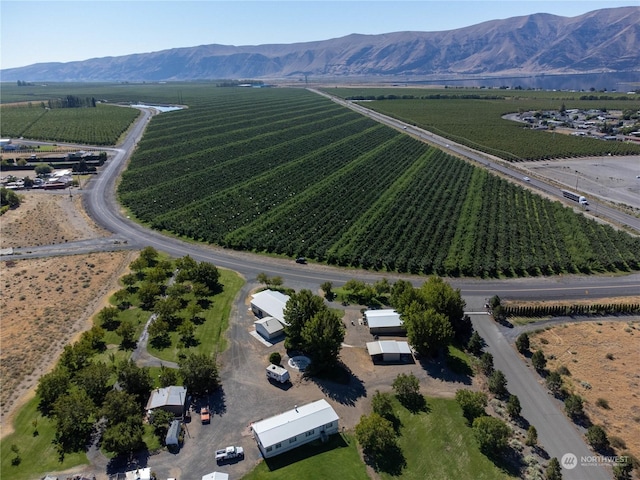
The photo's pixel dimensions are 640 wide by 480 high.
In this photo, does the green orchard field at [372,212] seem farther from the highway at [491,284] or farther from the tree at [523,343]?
the tree at [523,343]

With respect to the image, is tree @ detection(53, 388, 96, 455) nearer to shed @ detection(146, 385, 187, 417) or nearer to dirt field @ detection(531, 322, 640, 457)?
shed @ detection(146, 385, 187, 417)

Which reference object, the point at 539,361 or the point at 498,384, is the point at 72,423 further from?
the point at 539,361

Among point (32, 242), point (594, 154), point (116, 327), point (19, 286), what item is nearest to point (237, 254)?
point (116, 327)

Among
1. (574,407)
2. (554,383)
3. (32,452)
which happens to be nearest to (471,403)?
(574,407)

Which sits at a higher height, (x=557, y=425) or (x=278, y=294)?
(x=278, y=294)

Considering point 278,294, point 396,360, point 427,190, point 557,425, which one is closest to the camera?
point 557,425

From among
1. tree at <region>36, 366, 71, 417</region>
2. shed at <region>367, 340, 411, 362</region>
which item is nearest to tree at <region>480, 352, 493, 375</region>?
shed at <region>367, 340, 411, 362</region>

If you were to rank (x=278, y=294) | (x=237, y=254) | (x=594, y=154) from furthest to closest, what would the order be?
(x=594, y=154)
(x=237, y=254)
(x=278, y=294)

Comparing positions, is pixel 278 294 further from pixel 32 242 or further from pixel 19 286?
pixel 32 242
